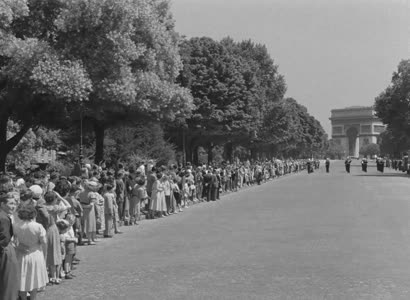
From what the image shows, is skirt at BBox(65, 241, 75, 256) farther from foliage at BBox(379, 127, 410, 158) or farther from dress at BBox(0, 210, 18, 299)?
foliage at BBox(379, 127, 410, 158)

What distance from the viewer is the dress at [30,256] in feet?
30.8

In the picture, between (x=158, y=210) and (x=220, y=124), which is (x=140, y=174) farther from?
(x=220, y=124)

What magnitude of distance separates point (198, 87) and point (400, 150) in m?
73.8

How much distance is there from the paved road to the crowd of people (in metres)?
0.55

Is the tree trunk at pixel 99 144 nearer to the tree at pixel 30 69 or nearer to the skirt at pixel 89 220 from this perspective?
the tree at pixel 30 69

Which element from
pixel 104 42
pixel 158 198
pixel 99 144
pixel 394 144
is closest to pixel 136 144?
pixel 99 144

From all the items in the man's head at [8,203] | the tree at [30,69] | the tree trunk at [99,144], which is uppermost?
the tree at [30,69]

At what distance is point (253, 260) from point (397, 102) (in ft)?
195

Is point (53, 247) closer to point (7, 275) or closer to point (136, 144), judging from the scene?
point (7, 275)

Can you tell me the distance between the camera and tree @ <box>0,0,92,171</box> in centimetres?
2466

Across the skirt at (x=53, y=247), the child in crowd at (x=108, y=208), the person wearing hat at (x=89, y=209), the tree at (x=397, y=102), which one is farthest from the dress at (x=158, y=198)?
the tree at (x=397, y=102)

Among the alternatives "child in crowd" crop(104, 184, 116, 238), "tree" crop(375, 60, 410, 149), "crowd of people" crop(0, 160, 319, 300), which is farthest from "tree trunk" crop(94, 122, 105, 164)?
"tree" crop(375, 60, 410, 149)

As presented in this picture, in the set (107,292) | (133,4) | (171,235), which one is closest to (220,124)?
(133,4)

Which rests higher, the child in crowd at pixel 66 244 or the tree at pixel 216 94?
the tree at pixel 216 94
